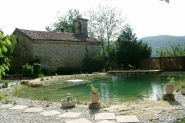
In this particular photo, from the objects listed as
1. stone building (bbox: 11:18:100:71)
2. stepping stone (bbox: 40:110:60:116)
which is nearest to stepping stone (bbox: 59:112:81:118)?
stepping stone (bbox: 40:110:60:116)

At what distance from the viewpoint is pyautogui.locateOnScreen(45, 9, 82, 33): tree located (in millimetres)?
40000

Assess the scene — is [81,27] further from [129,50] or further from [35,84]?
[35,84]

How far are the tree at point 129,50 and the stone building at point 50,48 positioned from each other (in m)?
4.41

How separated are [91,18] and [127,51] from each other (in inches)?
611

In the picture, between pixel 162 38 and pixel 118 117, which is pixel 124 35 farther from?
pixel 162 38

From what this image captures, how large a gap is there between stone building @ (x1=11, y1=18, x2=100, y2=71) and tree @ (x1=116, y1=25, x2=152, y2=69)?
4.41 meters

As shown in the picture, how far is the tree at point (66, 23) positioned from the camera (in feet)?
131

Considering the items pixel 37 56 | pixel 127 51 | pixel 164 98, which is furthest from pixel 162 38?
pixel 164 98

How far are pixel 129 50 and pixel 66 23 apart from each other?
22958 mm

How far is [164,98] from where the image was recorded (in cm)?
644

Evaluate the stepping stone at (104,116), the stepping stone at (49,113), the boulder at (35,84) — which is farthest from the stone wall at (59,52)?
the stepping stone at (104,116)

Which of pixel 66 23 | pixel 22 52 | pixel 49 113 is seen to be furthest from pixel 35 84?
pixel 66 23

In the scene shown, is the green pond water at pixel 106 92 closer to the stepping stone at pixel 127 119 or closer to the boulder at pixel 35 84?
the boulder at pixel 35 84

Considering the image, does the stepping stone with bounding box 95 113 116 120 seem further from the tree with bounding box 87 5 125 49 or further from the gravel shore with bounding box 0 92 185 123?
the tree with bounding box 87 5 125 49
